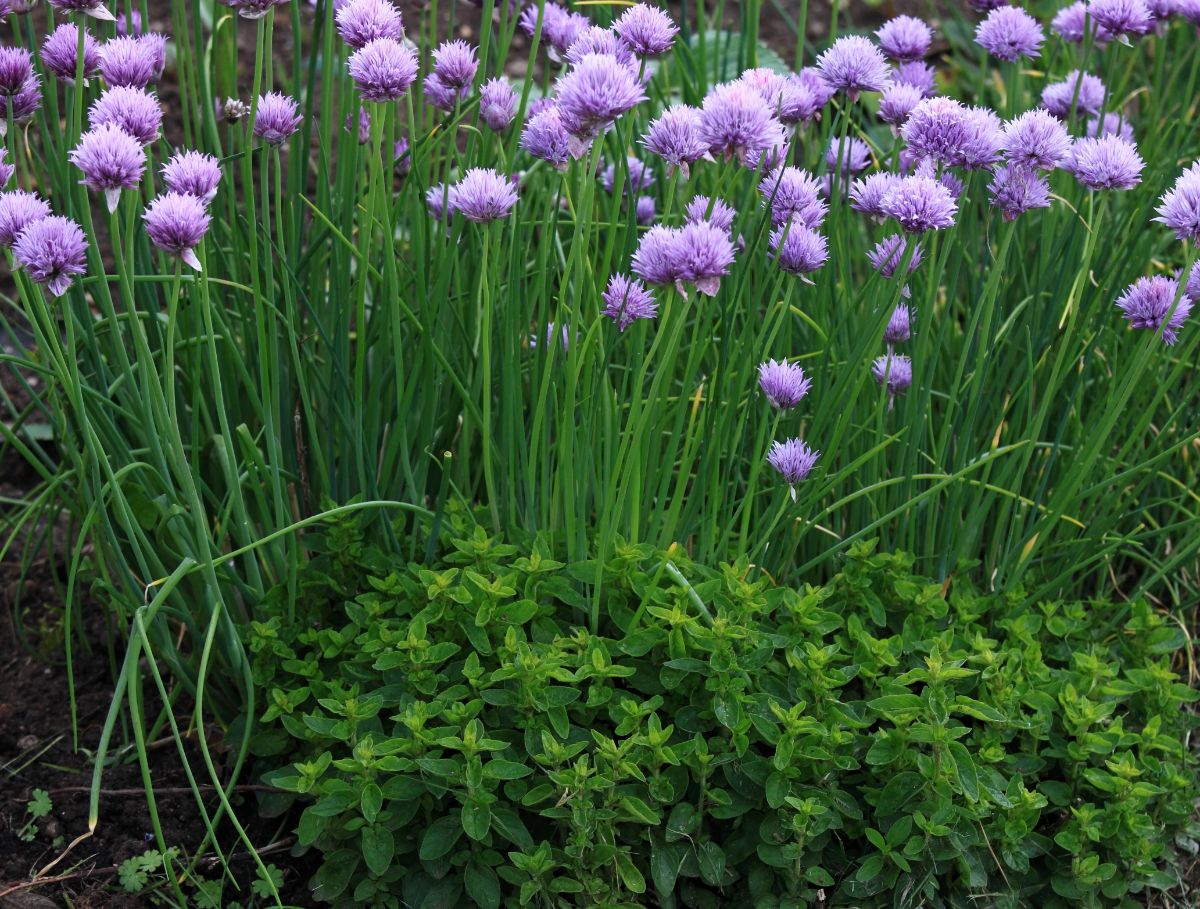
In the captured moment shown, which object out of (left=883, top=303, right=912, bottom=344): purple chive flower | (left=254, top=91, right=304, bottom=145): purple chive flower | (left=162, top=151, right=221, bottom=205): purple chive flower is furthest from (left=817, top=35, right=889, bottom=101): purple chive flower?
(left=162, top=151, right=221, bottom=205): purple chive flower

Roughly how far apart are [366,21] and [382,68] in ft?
0.43

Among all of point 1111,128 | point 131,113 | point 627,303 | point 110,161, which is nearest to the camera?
point 110,161

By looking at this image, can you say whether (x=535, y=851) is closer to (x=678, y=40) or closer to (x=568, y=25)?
(x=568, y=25)

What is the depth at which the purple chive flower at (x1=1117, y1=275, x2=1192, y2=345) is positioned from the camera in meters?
2.08

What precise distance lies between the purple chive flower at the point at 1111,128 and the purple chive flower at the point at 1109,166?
595 mm

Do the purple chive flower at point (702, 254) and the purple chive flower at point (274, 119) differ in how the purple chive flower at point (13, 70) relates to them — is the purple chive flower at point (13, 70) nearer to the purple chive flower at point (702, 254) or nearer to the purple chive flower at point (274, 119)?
the purple chive flower at point (274, 119)

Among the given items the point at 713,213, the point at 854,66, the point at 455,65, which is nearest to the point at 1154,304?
the point at 854,66

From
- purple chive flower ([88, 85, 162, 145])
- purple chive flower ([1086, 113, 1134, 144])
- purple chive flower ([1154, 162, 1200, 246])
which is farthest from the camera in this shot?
purple chive flower ([1086, 113, 1134, 144])

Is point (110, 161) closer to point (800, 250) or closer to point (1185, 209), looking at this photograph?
point (800, 250)

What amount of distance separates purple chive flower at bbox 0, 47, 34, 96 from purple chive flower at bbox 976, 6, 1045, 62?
1.70 m

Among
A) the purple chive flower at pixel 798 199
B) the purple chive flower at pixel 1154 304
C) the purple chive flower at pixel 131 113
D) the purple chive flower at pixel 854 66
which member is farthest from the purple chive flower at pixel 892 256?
the purple chive flower at pixel 131 113

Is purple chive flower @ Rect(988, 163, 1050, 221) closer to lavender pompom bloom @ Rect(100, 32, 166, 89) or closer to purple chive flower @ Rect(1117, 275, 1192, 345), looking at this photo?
purple chive flower @ Rect(1117, 275, 1192, 345)

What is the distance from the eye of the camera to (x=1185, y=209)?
5.97 ft

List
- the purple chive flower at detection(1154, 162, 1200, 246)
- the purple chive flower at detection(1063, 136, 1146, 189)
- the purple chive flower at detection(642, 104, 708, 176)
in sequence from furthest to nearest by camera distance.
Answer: the purple chive flower at detection(1063, 136, 1146, 189), the purple chive flower at detection(1154, 162, 1200, 246), the purple chive flower at detection(642, 104, 708, 176)
